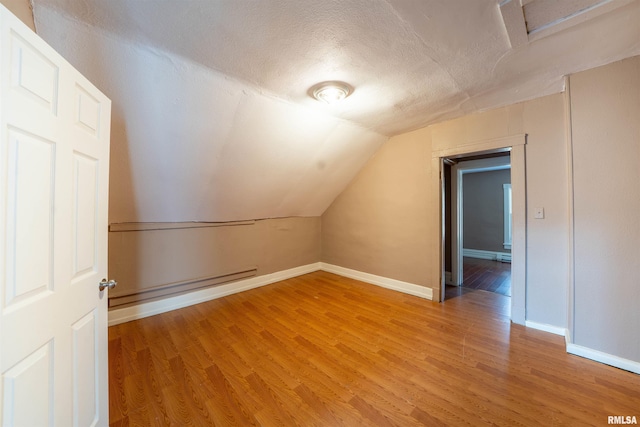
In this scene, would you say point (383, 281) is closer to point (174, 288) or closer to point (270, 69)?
point (174, 288)

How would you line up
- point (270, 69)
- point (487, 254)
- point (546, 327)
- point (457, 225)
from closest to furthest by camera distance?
point (270, 69) → point (546, 327) → point (457, 225) → point (487, 254)

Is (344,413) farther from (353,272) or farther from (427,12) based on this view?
(353,272)

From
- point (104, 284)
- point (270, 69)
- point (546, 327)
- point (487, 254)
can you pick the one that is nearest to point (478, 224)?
point (487, 254)

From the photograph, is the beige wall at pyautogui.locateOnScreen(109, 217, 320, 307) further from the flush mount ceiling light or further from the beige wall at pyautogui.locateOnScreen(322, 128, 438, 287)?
the flush mount ceiling light

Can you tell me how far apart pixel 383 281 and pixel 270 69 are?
3212 mm

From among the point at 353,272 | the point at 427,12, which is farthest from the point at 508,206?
the point at 427,12

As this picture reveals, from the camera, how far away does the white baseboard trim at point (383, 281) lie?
10.9 ft

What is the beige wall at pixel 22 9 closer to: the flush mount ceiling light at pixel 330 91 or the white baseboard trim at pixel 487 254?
the flush mount ceiling light at pixel 330 91

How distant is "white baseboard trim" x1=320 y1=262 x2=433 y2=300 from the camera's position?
10.9 ft

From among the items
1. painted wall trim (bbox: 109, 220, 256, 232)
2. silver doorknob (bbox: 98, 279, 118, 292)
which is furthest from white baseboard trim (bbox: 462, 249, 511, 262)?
silver doorknob (bbox: 98, 279, 118, 292)

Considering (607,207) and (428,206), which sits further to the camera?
(428,206)

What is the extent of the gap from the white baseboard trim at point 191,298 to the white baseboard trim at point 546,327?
3.20 metres

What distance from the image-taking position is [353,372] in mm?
1860

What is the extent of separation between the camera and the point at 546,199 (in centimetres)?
238
